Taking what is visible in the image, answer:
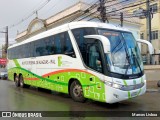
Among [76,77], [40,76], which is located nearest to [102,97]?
[76,77]

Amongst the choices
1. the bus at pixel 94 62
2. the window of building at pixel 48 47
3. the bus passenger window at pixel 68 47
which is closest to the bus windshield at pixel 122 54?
the bus at pixel 94 62

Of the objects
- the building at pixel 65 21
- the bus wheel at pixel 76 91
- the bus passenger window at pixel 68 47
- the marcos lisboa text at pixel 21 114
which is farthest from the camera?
the building at pixel 65 21

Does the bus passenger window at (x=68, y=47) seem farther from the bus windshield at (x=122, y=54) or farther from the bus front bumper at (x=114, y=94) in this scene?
the bus front bumper at (x=114, y=94)

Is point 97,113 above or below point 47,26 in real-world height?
below

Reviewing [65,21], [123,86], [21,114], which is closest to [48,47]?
[21,114]

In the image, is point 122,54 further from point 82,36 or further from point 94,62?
point 82,36

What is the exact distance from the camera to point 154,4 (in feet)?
139

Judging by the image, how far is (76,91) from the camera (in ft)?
36.8

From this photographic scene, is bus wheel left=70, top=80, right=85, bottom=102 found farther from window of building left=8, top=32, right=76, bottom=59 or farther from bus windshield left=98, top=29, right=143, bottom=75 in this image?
bus windshield left=98, top=29, right=143, bottom=75

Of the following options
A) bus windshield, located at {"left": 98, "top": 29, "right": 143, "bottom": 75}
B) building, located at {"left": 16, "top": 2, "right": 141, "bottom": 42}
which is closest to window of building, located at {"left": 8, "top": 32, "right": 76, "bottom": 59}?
bus windshield, located at {"left": 98, "top": 29, "right": 143, "bottom": 75}

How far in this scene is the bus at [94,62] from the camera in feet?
30.8

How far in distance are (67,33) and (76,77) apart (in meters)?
2.19

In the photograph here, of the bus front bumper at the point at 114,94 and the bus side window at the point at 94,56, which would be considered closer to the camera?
the bus front bumper at the point at 114,94

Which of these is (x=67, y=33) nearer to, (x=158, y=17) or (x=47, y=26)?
(x=47, y=26)
